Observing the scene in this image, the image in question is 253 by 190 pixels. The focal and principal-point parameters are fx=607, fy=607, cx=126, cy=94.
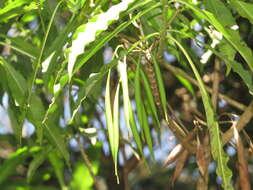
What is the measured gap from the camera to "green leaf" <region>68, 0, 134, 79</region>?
27.3 inches

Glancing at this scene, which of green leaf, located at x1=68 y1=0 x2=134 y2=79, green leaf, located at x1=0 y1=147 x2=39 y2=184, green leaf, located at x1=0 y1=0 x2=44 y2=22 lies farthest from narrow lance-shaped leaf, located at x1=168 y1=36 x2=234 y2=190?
green leaf, located at x1=0 y1=147 x2=39 y2=184

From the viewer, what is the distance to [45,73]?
823 millimetres

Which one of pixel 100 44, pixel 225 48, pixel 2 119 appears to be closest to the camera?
pixel 100 44

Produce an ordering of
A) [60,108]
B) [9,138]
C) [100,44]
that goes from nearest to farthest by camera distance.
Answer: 1. [100,44]
2. [60,108]
3. [9,138]

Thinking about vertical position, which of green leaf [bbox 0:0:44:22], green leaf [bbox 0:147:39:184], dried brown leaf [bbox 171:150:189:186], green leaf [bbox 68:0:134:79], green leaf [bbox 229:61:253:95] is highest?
green leaf [bbox 68:0:134:79]

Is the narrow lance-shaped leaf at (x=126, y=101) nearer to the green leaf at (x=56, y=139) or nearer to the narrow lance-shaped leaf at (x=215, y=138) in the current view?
the narrow lance-shaped leaf at (x=215, y=138)

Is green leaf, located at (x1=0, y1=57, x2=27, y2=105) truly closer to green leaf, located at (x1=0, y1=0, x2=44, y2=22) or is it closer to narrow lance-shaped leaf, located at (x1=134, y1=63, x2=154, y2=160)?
green leaf, located at (x1=0, y1=0, x2=44, y2=22)

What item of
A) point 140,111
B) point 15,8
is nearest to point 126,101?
point 140,111

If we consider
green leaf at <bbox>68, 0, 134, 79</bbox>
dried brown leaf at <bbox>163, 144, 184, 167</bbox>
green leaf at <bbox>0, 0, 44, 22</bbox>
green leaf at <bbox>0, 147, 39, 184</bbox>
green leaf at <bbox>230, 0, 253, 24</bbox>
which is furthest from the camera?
green leaf at <bbox>0, 147, 39, 184</bbox>

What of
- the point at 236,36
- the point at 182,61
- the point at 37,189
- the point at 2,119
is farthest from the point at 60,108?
the point at 2,119

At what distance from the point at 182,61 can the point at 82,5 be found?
1.11 ft

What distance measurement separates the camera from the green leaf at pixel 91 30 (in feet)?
2.27

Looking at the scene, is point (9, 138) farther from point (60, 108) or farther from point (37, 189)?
point (60, 108)

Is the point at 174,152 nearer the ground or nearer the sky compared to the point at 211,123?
nearer the ground
